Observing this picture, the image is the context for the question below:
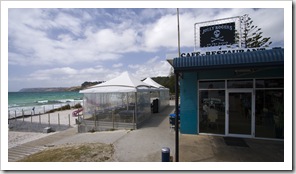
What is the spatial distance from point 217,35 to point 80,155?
24.6 ft

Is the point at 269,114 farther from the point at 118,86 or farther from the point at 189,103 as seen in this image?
the point at 118,86

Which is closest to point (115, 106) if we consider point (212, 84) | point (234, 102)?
point (212, 84)

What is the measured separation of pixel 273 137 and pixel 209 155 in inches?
138

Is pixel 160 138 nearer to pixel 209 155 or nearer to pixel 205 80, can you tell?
pixel 209 155

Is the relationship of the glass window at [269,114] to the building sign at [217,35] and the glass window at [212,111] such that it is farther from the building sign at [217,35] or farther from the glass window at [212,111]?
the building sign at [217,35]

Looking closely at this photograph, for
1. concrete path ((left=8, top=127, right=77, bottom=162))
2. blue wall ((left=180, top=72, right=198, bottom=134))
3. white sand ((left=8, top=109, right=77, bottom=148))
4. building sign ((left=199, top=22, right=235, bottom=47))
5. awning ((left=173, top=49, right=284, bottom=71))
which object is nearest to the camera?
awning ((left=173, top=49, right=284, bottom=71))

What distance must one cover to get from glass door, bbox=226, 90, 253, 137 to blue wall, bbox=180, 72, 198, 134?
1487 millimetres

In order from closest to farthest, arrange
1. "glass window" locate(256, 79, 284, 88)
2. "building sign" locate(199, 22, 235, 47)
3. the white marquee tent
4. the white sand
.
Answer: "glass window" locate(256, 79, 284, 88), "building sign" locate(199, 22, 235, 47), the white marquee tent, the white sand

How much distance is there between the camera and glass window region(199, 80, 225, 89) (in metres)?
7.19

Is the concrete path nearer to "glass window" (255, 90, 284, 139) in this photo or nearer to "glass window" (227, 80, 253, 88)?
"glass window" (227, 80, 253, 88)

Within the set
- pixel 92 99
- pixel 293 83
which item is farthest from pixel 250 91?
pixel 92 99

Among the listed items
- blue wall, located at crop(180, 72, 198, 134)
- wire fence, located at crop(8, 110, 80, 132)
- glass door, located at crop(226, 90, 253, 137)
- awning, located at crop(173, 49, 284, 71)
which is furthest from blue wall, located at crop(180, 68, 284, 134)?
wire fence, located at crop(8, 110, 80, 132)

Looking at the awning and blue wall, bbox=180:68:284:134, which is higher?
the awning

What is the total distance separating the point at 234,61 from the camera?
14.2 feet
